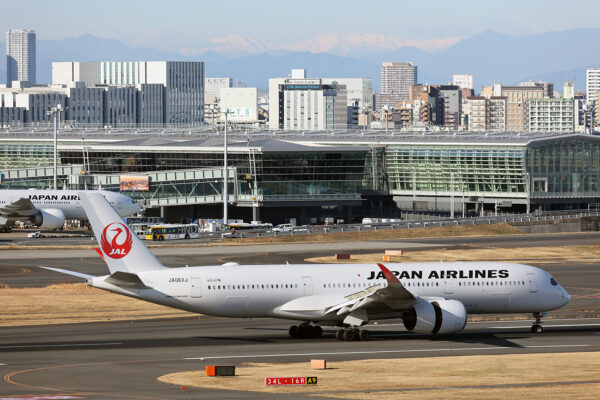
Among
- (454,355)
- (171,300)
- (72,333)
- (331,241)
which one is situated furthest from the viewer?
(331,241)

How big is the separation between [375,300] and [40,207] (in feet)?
340

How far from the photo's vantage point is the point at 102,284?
189ft

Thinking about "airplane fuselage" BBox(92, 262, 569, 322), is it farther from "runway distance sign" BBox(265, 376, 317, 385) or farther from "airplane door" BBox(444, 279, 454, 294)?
"runway distance sign" BBox(265, 376, 317, 385)

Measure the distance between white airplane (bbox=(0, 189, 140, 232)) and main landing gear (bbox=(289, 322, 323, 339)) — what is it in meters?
94.2

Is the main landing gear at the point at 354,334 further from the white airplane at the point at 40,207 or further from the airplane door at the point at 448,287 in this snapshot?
the white airplane at the point at 40,207

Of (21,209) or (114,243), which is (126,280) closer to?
(114,243)

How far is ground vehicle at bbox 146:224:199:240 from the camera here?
146 metres

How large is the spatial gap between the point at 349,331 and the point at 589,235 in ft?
303

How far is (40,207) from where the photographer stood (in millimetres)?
153625

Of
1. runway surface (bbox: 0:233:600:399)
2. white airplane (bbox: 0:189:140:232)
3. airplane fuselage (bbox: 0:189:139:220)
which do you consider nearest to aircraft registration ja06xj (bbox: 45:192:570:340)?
runway surface (bbox: 0:233:600:399)

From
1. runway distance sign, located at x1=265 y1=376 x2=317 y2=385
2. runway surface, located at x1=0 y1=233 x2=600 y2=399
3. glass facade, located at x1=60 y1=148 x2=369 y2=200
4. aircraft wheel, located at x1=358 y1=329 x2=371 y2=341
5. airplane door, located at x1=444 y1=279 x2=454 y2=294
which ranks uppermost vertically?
glass facade, located at x1=60 y1=148 x2=369 y2=200

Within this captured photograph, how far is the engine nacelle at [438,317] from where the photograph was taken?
58.0 m

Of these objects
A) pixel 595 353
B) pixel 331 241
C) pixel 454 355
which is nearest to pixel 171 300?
pixel 454 355

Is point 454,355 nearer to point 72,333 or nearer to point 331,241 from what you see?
point 72,333
